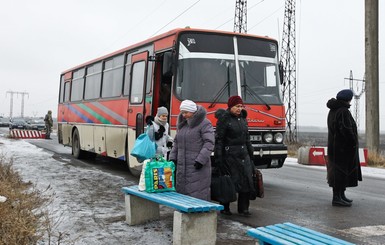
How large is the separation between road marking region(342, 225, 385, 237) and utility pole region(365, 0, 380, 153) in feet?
36.8

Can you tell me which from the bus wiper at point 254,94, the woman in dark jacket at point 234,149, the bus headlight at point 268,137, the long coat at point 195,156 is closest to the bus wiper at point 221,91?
the bus wiper at point 254,94

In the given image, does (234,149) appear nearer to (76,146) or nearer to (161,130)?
(161,130)

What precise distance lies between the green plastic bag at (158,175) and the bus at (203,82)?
297 cm

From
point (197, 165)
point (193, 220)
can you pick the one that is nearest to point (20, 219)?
point (193, 220)

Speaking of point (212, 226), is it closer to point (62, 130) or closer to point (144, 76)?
point (144, 76)

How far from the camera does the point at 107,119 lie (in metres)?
12.5

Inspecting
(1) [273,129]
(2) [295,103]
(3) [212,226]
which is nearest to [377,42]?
(1) [273,129]

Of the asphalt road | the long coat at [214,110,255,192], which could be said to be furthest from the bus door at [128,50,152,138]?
the long coat at [214,110,255,192]

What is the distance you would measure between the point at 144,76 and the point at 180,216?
5.78 meters

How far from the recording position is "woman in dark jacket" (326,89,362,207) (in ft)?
24.7

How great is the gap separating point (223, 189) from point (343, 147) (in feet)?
8.40

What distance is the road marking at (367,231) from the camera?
18.9 feet

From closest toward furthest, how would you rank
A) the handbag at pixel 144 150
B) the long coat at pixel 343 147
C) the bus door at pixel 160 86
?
the handbag at pixel 144 150 < the long coat at pixel 343 147 < the bus door at pixel 160 86

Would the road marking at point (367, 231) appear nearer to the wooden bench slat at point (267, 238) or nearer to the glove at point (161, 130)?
the wooden bench slat at point (267, 238)
